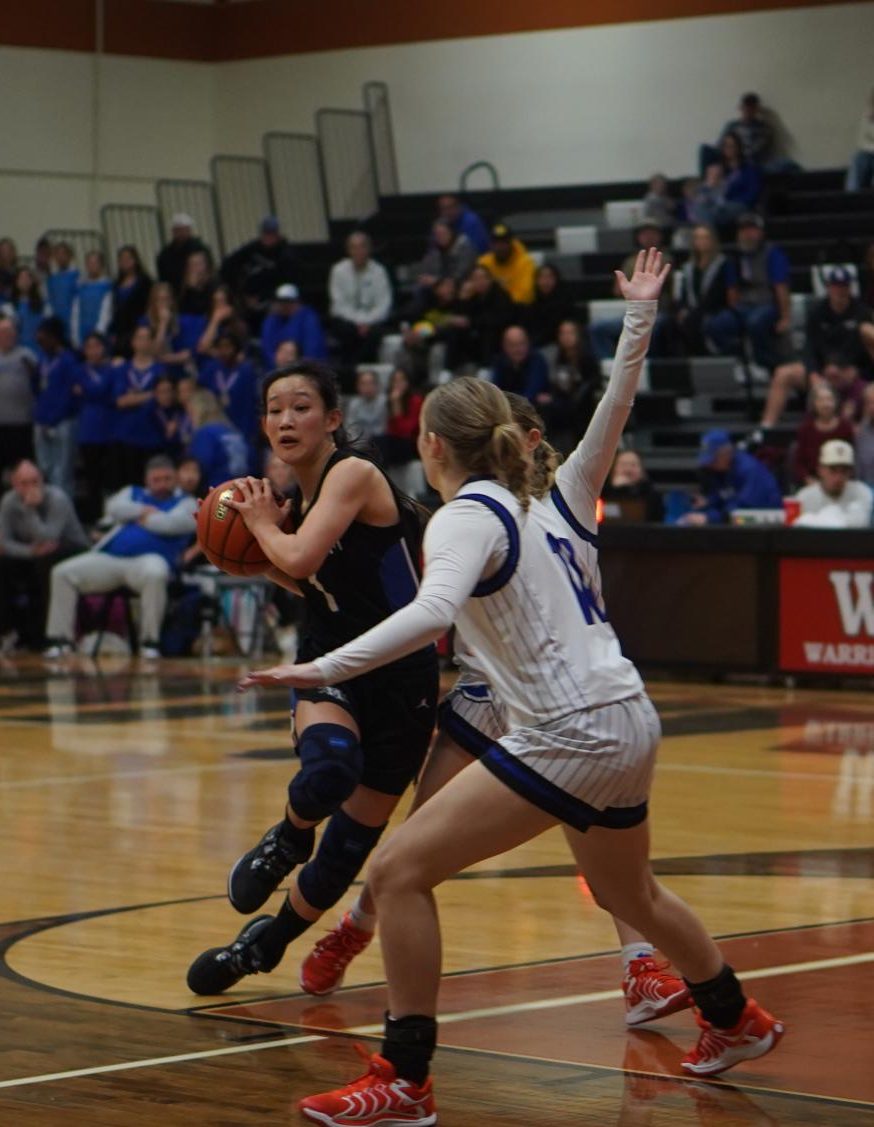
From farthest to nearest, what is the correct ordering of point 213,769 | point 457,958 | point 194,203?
point 194,203 → point 213,769 → point 457,958

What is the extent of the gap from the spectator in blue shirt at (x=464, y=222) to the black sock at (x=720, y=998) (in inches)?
747

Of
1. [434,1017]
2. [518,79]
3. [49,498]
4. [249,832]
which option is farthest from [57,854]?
[518,79]

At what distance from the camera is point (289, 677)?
505 centimetres

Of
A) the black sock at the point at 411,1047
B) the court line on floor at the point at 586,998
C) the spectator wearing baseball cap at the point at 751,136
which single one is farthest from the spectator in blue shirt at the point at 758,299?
the black sock at the point at 411,1047

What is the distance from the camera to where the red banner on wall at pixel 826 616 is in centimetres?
1641

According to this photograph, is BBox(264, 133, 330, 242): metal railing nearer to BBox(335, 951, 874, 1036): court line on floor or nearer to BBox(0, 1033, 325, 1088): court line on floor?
BBox(335, 951, 874, 1036): court line on floor

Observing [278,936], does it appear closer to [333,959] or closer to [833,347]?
[333,959]

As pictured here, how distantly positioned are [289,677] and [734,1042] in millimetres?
1504

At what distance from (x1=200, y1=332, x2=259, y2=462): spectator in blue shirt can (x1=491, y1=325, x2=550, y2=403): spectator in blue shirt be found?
2.58 meters

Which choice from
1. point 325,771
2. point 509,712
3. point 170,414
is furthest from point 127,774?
point 170,414

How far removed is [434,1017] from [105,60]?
2713cm

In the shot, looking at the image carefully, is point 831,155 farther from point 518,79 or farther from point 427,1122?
point 427,1122

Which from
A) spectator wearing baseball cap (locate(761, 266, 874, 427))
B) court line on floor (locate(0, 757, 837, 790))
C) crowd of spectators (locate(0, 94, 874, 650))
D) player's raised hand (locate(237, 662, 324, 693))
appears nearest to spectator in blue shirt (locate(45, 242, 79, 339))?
crowd of spectators (locate(0, 94, 874, 650))

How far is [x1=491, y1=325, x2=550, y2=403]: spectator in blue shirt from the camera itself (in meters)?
20.5
